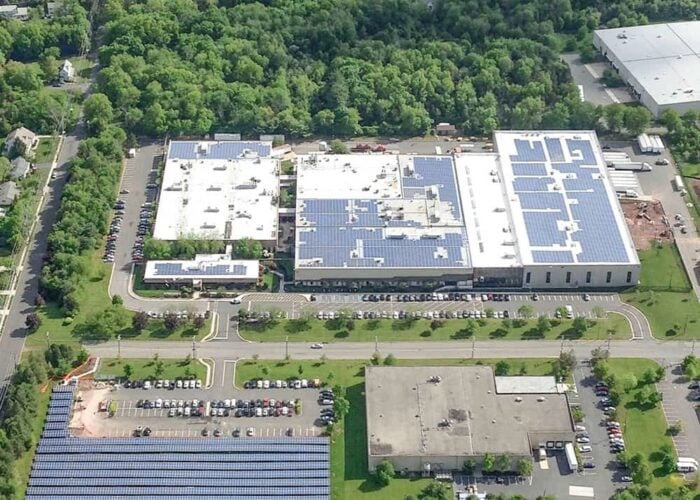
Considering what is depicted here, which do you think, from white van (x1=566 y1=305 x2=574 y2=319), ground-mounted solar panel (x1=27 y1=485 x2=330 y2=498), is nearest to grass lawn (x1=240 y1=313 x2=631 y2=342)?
white van (x1=566 y1=305 x2=574 y2=319)

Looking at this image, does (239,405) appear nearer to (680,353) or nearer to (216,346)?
(216,346)

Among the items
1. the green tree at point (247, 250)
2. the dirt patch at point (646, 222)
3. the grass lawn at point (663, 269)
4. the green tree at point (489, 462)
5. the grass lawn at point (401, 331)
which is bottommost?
the green tree at point (489, 462)

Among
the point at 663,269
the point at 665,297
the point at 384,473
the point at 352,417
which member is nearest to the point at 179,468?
the point at 352,417

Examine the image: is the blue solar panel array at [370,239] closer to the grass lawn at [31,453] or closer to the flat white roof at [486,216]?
the flat white roof at [486,216]

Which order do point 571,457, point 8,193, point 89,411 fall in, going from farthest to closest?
point 8,193
point 89,411
point 571,457

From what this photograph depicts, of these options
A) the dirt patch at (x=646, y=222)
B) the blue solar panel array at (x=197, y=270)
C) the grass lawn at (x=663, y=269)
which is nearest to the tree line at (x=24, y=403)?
the blue solar panel array at (x=197, y=270)

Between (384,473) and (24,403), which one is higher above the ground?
(24,403)

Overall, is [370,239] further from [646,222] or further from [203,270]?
[646,222]
